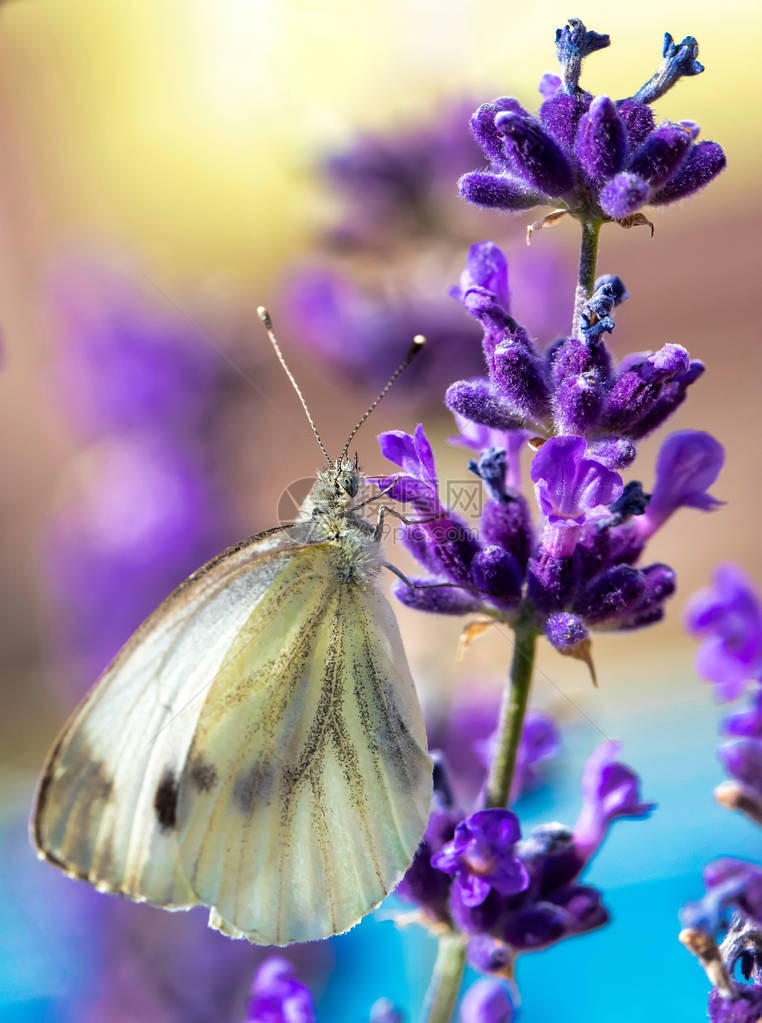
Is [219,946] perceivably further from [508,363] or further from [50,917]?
[508,363]

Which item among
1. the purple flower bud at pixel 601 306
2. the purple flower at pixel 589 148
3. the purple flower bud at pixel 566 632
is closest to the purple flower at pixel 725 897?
the purple flower bud at pixel 566 632

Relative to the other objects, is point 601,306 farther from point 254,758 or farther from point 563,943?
point 563,943

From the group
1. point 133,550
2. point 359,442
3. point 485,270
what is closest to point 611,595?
point 485,270

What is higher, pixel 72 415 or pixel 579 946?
pixel 72 415

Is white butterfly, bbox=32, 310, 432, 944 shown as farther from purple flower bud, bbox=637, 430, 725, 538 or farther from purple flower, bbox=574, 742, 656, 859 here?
purple flower bud, bbox=637, 430, 725, 538

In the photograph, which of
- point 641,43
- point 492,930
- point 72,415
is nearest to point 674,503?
point 492,930

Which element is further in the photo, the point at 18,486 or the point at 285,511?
→ the point at 18,486
